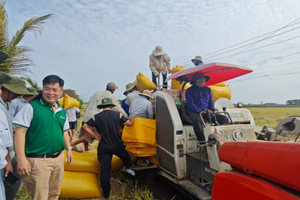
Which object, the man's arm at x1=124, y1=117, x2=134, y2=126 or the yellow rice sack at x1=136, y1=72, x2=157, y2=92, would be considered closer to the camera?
the man's arm at x1=124, y1=117, x2=134, y2=126

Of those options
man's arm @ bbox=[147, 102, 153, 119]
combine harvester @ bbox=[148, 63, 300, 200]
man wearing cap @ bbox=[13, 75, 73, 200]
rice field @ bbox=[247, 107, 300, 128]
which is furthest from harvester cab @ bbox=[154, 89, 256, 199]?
rice field @ bbox=[247, 107, 300, 128]

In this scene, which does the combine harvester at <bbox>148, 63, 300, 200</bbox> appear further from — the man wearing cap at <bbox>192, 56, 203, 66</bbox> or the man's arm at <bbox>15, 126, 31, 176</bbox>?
the man's arm at <bbox>15, 126, 31, 176</bbox>

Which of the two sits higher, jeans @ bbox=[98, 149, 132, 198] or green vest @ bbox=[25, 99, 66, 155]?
green vest @ bbox=[25, 99, 66, 155]

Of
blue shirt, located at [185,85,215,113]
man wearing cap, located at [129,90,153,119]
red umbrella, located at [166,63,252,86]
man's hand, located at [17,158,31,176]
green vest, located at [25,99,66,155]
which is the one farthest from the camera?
man wearing cap, located at [129,90,153,119]

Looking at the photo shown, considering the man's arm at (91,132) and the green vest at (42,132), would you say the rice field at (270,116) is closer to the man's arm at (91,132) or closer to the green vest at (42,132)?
the man's arm at (91,132)

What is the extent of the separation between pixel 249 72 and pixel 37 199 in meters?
3.74

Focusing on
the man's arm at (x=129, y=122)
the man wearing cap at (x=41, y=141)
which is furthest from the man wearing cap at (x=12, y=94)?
the man's arm at (x=129, y=122)

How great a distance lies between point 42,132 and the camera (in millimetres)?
2268

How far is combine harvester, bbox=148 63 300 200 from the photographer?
1355 mm

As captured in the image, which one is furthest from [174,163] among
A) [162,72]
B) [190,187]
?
[162,72]

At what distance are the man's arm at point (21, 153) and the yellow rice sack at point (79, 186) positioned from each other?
5.16ft

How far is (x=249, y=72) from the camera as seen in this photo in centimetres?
383

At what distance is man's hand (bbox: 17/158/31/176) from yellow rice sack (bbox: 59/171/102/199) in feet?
5.16

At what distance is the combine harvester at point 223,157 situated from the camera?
53.4 inches
